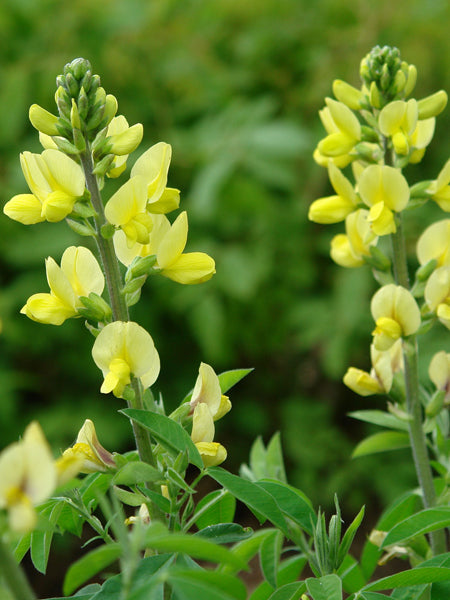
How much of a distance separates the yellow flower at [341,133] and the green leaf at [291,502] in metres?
0.33

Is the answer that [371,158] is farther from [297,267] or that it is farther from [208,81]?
[208,81]

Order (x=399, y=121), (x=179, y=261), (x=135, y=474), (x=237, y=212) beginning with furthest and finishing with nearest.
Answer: (x=237, y=212) < (x=399, y=121) < (x=179, y=261) < (x=135, y=474)

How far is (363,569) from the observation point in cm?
76

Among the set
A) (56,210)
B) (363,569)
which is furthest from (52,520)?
(363,569)

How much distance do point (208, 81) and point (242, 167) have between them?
29 cm

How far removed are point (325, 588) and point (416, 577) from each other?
74mm

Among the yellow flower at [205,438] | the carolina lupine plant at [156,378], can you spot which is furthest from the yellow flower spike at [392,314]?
the yellow flower at [205,438]

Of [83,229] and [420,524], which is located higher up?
[83,229]

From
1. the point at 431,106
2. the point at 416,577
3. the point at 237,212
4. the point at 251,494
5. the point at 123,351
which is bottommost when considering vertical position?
the point at 416,577

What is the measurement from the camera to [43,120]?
0.55 m

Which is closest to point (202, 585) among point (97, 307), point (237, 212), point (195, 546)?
point (195, 546)

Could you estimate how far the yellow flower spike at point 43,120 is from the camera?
0.55m

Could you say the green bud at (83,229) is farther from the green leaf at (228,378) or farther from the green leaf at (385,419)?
the green leaf at (385,419)

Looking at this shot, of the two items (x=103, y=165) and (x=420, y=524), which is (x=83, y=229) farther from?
(x=420, y=524)
